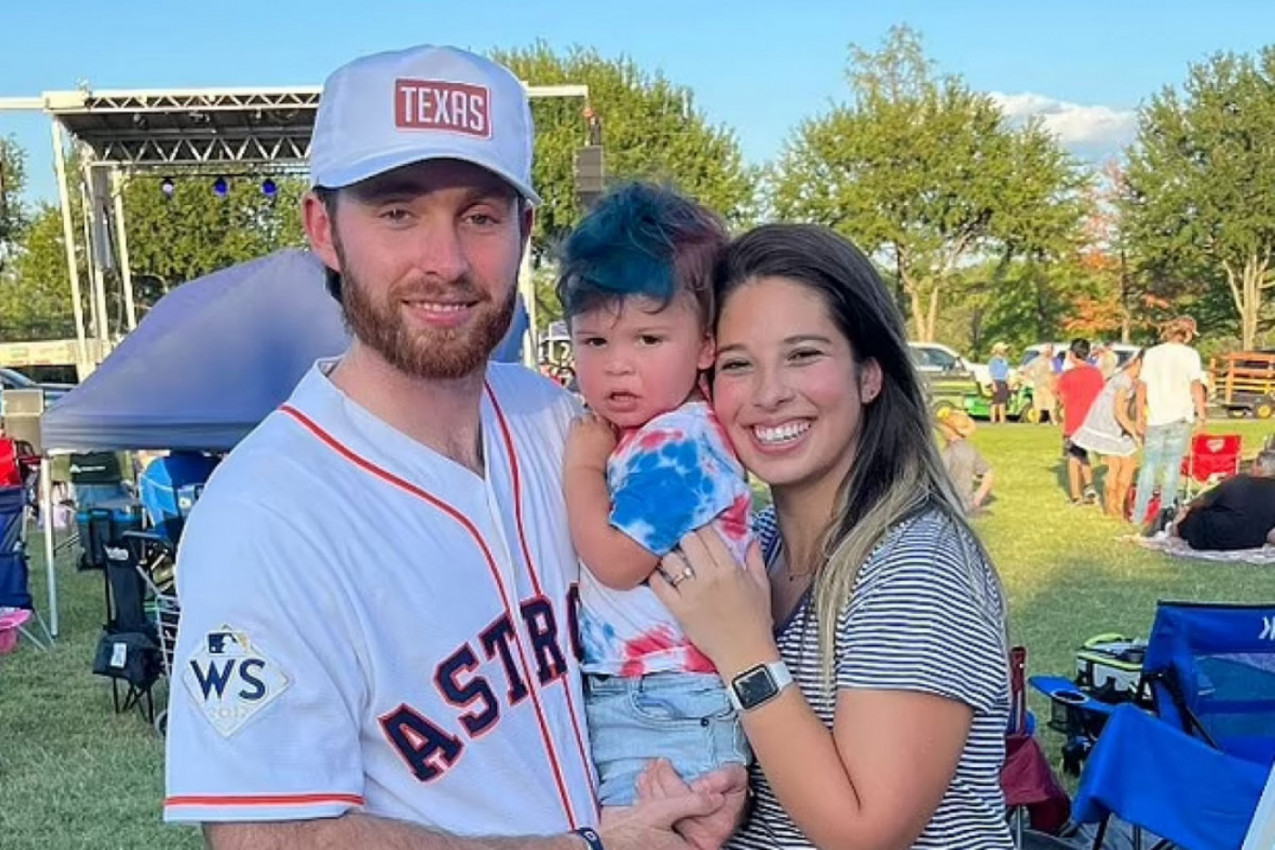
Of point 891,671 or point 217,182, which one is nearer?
point 891,671

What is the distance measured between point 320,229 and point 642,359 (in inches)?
21.9

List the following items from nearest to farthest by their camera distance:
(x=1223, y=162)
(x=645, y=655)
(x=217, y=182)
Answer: (x=645, y=655)
(x=217, y=182)
(x=1223, y=162)

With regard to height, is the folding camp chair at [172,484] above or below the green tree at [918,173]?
below

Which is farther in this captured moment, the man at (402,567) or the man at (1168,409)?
the man at (1168,409)

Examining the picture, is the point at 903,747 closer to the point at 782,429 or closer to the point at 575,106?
the point at 782,429

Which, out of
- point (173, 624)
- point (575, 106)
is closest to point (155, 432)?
point (173, 624)

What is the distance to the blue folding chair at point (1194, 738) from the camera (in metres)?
4.07

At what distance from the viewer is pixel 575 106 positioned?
4075 centimetres

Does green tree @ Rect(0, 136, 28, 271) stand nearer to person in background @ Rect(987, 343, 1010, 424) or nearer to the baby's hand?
person in background @ Rect(987, 343, 1010, 424)

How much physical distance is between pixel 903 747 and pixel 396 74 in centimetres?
113

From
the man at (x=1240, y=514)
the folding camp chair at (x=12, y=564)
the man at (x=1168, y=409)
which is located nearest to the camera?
the folding camp chair at (x=12, y=564)

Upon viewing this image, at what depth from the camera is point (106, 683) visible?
25.7ft

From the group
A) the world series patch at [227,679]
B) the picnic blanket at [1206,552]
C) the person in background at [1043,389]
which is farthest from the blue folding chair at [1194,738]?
the person in background at [1043,389]

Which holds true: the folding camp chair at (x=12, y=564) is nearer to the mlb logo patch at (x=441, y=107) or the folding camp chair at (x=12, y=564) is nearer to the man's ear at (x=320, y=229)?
the man's ear at (x=320, y=229)
